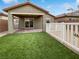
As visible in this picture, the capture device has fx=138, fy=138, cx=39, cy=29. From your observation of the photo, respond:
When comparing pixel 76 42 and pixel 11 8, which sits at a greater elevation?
pixel 11 8

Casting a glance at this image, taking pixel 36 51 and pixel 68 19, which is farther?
pixel 68 19

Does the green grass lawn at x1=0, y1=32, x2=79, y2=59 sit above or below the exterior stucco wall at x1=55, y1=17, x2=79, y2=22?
below

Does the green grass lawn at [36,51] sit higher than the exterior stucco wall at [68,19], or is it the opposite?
the exterior stucco wall at [68,19]

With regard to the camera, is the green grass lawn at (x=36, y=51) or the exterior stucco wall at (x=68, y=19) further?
the exterior stucco wall at (x=68, y=19)

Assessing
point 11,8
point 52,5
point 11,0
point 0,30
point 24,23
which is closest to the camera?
point 11,8

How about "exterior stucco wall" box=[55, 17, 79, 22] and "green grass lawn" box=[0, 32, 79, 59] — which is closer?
"green grass lawn" box=[0, 32, 79, 59]

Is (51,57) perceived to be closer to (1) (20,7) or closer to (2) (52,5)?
(1) (20,7)

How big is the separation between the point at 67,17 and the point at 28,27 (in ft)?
29.3

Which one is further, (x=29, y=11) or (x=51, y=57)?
(x=29, y=11)

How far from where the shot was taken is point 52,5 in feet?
148

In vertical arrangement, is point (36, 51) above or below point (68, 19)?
below

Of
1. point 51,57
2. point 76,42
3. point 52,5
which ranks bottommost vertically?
point 51,57

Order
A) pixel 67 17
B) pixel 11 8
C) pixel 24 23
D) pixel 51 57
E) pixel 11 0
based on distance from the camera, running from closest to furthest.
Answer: pixel 51 57 → pixel 11 8 → pixel 24 23 → pixel 67 17 → pixel 11 0

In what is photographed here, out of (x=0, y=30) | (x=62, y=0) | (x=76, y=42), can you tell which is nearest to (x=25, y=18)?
(x=0, y=30)
